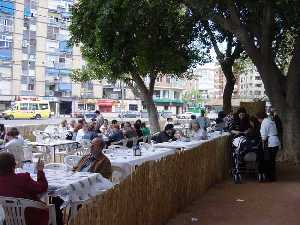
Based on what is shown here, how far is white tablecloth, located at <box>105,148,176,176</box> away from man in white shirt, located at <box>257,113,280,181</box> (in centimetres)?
235

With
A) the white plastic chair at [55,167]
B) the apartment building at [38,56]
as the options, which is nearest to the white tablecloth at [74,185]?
the white plastic chair at [55,167]

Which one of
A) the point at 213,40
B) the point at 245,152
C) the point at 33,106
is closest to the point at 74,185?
the point at 245,152

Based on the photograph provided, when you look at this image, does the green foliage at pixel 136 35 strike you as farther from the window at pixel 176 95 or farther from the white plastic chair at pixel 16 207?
the window at pixel 176 95

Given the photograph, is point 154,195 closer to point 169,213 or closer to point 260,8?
point 169,213

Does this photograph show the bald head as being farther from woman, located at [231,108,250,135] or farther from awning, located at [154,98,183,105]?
awning, located at [154,98,183,105]

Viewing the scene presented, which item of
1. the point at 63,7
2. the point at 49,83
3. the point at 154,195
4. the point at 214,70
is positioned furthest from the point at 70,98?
the point at 214,70

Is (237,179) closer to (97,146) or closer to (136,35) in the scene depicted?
(97,146)

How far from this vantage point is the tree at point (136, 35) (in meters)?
17.0

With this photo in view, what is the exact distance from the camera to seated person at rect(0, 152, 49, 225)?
17.5 ft

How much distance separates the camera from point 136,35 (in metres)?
18.8

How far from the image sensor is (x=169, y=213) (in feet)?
27.2

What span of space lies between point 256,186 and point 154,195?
4.87m

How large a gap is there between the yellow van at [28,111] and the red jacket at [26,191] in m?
48.7

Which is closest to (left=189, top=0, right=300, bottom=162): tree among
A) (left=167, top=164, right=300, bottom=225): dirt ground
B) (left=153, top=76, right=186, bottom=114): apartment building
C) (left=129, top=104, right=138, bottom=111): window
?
(left=167, top=164, right=300, bottom=225): dirt ground
